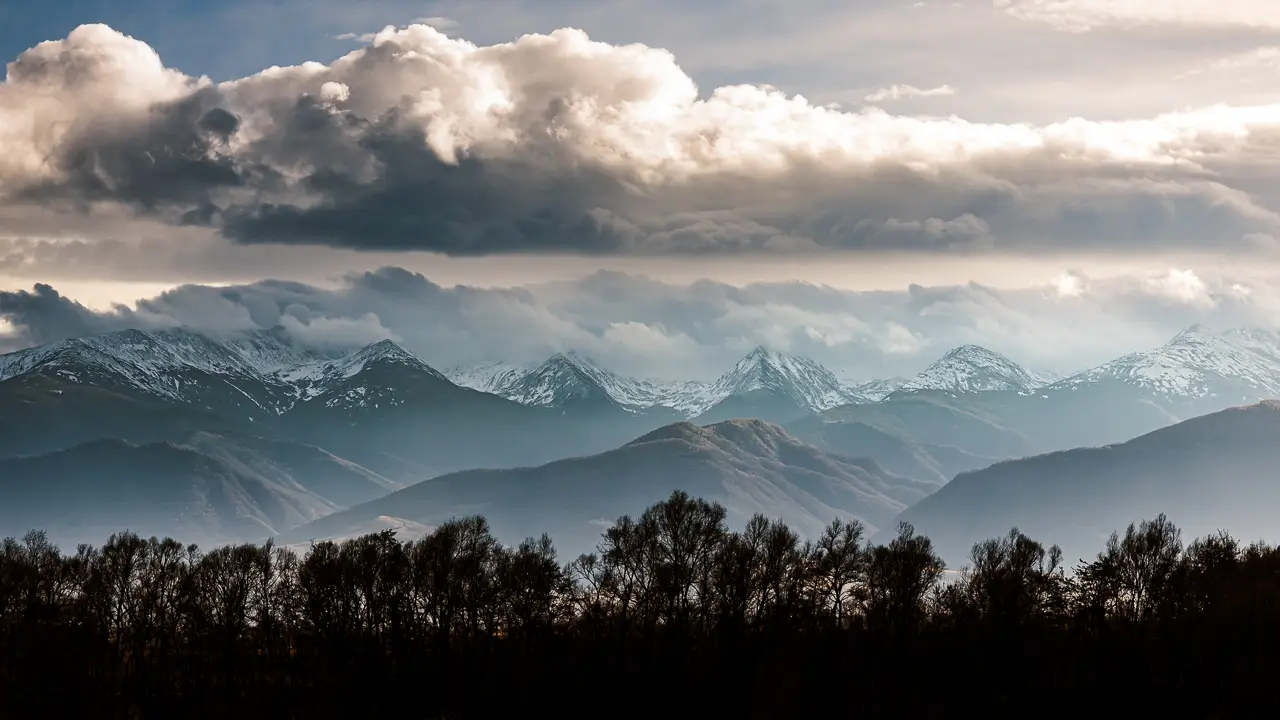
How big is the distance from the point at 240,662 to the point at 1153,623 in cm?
10075

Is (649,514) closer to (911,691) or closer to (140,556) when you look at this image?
(911,691)

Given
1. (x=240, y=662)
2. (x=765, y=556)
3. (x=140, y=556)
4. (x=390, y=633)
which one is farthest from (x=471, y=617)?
(x=140, y=556)

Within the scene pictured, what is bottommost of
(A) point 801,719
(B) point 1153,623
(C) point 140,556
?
(A) point 801,719

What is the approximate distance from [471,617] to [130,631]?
43782 mm

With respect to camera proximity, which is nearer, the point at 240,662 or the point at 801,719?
the point at 801,719

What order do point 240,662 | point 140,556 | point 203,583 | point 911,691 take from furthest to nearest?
point 140,556 → point 203,583 → point 240,662 → point 911,691

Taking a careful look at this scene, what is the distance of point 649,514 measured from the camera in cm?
16750

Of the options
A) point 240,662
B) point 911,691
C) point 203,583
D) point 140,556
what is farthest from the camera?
point 140,556

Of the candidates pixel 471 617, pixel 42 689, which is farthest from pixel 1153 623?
pixel 42 689

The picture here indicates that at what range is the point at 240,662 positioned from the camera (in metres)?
148

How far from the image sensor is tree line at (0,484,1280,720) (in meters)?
Result: 130

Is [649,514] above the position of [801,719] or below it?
above

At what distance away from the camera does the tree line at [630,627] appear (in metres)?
130

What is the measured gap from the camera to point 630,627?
15312 centimetres
